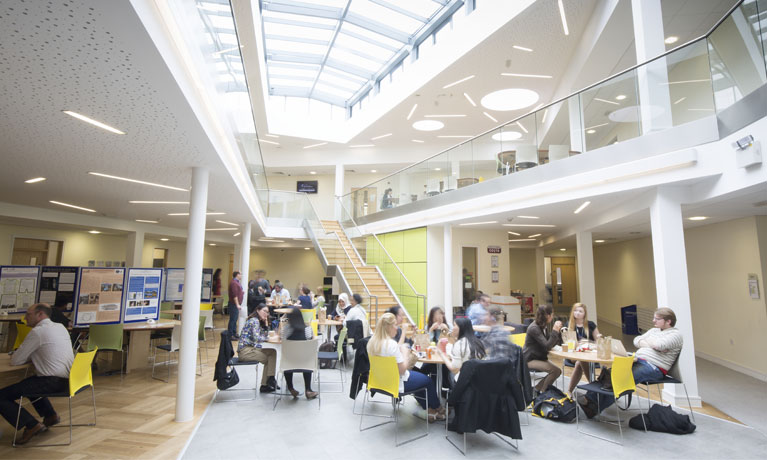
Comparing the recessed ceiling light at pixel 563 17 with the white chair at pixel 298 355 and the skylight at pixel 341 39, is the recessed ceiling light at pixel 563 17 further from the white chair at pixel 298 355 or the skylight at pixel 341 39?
the white chair at pixel 298 355

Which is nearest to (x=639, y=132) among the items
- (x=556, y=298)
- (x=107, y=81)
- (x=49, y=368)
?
(x=107, y=81)

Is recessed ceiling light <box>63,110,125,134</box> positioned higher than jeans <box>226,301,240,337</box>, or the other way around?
recessed ceiling light <box>63,110,125,134</box>

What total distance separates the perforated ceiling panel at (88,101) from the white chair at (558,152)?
587 centimetres

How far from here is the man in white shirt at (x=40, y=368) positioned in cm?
376

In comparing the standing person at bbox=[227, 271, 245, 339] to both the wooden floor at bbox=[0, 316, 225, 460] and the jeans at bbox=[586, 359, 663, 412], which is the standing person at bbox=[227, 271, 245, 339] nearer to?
the wooden floor at bbox=[0, 316, 225, 460]

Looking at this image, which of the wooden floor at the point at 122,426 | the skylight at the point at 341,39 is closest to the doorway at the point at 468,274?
the skylight at the point at 341,39

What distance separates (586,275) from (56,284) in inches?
464

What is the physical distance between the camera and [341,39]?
1329cm

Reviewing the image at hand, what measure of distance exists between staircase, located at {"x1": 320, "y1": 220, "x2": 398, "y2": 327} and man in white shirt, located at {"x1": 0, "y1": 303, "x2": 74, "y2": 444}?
241 inches

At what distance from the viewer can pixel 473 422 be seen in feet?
11.6

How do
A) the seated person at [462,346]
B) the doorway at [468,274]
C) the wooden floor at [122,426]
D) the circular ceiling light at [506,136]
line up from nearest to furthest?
1. the wooden floor at [122,426]
2. the seated person at [462,346]
3. the circular ceiling light at [506,136]
4. the doorway at [468,274]

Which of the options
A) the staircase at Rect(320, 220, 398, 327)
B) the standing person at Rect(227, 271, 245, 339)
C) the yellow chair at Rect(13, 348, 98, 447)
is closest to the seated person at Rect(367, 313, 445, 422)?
the yellow chair at Rect(13, 348, 98, 447)

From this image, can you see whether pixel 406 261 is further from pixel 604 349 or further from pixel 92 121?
pixel 92 121

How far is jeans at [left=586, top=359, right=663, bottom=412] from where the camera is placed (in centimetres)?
424
